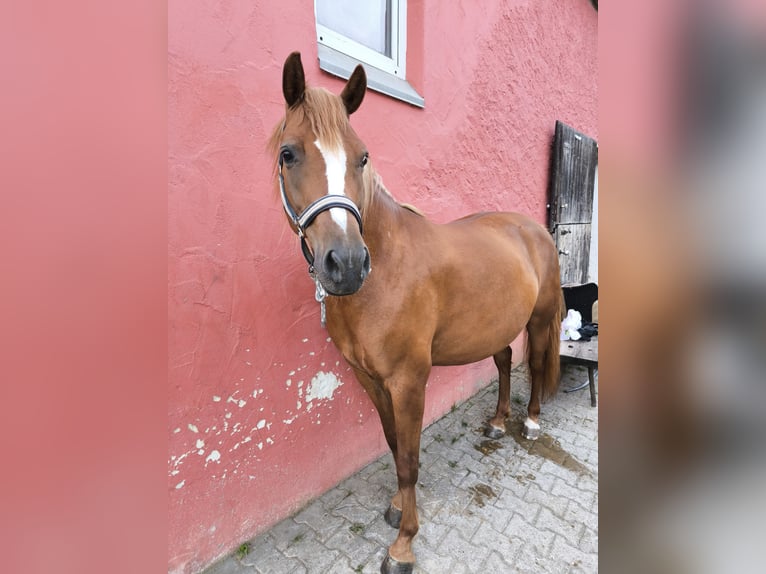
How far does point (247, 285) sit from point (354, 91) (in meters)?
0.93

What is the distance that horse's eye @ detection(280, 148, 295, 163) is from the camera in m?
1.23

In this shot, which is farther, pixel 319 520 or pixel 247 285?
pixel 319 520

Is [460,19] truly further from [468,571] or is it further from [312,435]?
[468,571]

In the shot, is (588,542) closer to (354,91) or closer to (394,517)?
(394,517)

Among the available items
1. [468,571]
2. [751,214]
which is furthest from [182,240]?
[468,571]

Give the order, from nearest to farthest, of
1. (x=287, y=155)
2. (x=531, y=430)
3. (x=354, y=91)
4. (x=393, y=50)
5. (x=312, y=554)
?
(x=287, y=155) → (x=354, y=91) → (x=312, y=554) → (x=393, y=50) → (x=531, y=430)

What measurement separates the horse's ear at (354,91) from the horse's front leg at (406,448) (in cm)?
111

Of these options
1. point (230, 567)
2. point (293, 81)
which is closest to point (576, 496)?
point (230, 567)

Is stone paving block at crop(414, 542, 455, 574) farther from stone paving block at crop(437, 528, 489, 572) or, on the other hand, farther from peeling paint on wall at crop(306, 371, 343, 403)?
peeling paint on wall at crop(306, 371, 343, 403)

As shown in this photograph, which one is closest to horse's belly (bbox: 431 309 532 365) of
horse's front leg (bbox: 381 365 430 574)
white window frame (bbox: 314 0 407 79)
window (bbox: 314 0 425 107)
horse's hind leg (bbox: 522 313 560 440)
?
horse's front leg (bbox: 381 365 430 574)

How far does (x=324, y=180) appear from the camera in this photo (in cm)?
120

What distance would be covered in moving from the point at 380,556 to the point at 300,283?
52.1 inches

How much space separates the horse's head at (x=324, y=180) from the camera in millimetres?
1145

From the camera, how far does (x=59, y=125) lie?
3.10 ft
